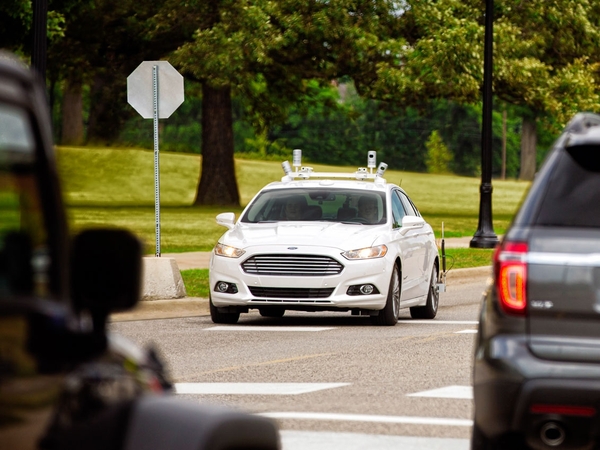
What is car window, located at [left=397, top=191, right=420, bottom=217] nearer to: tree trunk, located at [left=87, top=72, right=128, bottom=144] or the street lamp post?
the street lamp post

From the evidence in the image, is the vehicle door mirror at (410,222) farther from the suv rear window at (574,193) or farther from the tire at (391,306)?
the suv rear window at (574,193)

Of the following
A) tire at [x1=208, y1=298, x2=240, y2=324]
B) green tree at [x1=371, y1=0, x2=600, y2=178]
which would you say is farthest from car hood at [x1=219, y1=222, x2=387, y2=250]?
green tree at [x1=371, y1=0, x2=600, y2=178]

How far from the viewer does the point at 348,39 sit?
1522 inches

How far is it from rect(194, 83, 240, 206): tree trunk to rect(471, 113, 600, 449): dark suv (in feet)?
125

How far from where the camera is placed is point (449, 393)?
985 centimetres

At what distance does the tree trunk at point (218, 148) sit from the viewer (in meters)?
44.3

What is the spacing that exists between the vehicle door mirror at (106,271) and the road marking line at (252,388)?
6.56m

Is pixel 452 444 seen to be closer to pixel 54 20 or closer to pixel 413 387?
pixel 413 387

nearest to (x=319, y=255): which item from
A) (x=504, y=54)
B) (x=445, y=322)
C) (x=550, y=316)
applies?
(x=445, y=322)

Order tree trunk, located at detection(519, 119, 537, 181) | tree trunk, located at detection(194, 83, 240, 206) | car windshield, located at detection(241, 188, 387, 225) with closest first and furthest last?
car windshield, located at detection(241, 188, 387, 225)
tree trunk, located at detection(194, 83, 240, 206)
tree trunk, located at detection(519, 119, 537, 181)

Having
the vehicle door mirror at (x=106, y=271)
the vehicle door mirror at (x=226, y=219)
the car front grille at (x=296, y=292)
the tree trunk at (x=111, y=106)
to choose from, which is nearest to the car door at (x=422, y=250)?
the car front grille at (x=296, y=292)

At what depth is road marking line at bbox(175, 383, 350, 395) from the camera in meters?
9.94

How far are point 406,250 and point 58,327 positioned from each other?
12.8m

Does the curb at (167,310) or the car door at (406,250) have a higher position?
the car door at (406,250)
